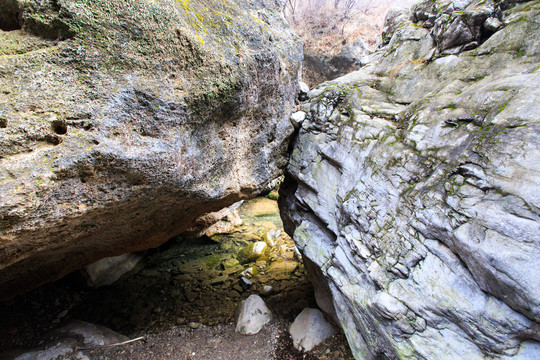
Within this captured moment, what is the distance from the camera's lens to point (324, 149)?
4875mm

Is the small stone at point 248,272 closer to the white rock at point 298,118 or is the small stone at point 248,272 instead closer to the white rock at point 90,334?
the white rock at point 90,334

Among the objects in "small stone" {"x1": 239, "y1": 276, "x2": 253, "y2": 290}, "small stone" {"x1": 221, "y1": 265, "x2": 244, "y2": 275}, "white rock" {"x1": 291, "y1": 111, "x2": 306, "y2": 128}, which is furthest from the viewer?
"small stone" {"x1": 221, "y1": 265, "x2": 244, "y2": 275}

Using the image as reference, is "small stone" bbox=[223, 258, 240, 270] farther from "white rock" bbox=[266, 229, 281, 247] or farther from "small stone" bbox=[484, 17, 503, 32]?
"small stone" bbox=[484, 17, 503, 32]

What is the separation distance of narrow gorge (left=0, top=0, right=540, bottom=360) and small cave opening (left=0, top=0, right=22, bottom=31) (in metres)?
0.02

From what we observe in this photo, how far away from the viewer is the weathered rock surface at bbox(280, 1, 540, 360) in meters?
2.44

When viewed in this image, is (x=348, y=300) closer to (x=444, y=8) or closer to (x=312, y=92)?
(x=312, y=92)

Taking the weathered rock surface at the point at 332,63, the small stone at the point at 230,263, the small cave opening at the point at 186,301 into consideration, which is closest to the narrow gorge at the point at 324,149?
the small cave opening at the point at 186,301

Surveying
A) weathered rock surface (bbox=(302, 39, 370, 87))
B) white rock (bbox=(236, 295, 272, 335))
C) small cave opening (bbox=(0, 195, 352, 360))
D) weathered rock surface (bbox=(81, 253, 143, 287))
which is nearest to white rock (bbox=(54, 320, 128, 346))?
small cave opening (bbox=(0, 195, 352, 360))

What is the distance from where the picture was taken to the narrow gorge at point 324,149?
2.49 meters

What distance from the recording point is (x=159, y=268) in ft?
27.8

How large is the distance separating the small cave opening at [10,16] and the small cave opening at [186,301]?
16.7 ft

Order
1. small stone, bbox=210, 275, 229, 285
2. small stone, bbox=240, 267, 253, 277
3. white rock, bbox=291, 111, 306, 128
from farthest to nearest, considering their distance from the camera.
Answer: small stone, bbox=240, 267, 253, 277
small stone, bbox=210, 275, 229, 285
white rock, bbox=291, 111, 306, 128

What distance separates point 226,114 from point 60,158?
2.23 m

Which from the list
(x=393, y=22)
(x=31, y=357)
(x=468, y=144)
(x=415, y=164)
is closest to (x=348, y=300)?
(x=415, y=164)
